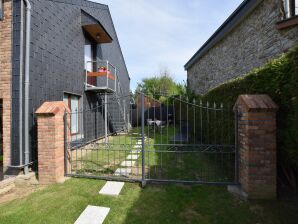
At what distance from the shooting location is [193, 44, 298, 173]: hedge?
3133mm

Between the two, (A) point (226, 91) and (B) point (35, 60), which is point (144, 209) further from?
(B) point (35, 60)

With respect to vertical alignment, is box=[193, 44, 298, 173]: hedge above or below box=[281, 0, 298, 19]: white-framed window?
below

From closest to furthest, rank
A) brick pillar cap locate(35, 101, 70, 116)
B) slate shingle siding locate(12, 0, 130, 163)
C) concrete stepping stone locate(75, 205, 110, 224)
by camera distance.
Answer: concrete stepping stone locate(75, 205, 110, 224)
brick pillar cap locate(35, 101, 70, 116)
slate shingle siding locate(12, 0, 130, 163)

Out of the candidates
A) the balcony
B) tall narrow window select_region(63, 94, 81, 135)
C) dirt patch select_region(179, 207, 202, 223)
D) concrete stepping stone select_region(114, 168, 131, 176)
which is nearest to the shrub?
dirt patch select_region(179, 207, 202, 223)

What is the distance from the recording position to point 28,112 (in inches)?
203

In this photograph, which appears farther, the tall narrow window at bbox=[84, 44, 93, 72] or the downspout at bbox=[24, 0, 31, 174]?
the tall narrow window at bbox=[84, 44, 93, 72]

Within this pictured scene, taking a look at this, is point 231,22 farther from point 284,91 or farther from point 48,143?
point 48,143

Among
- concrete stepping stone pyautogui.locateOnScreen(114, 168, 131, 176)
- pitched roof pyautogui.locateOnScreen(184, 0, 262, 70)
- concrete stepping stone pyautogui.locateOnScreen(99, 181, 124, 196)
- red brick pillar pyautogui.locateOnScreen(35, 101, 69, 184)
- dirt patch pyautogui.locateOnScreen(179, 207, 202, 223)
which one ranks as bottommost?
dirt patch pyautogui.locateOnScreen(179, 207, 202, 223)

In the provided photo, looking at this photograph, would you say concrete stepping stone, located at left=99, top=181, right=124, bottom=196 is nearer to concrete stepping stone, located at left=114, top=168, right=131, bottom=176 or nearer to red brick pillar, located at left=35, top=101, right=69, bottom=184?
concrete stepping stone, located at left=114, top=168, right=131, bottom=176

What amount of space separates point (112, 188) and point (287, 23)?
5.61 m

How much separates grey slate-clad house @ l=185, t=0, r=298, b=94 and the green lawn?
3895 millimetres

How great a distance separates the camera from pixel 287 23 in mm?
4906

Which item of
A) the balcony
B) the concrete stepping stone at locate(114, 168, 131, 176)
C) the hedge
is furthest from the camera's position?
the balcony

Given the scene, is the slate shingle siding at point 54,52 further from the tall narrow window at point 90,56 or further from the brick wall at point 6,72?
the tall narrow window at point 90,56
